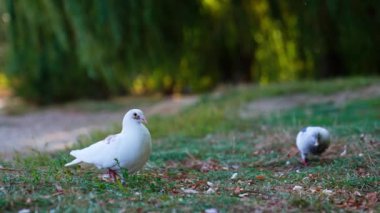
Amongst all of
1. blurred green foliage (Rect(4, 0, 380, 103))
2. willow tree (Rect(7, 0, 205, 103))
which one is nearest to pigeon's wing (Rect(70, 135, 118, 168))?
blurred green foliage (Rect(4, 0, 380, 103))

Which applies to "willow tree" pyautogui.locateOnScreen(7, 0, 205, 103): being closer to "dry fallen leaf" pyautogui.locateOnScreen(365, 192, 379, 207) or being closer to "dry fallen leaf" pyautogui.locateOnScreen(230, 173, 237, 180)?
"dry fallen leaf" pyautogui.locateOnScreen(230, 173, 237, 180)

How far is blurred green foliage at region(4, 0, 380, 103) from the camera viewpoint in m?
14.3

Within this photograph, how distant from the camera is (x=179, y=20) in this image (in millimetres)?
15688

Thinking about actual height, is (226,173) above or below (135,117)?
below

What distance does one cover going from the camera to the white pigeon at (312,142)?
7205 millimetres

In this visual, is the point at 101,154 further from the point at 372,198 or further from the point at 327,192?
the point at 372,198

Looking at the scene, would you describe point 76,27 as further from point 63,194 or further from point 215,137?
point 63,194

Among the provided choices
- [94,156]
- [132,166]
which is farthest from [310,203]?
[94,156]

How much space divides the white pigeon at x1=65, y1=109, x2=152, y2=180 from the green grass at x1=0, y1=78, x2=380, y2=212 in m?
0.16

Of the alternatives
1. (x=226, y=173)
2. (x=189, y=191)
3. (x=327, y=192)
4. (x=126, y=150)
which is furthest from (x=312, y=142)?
(x=126, y=150)

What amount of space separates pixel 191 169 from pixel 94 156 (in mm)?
1575

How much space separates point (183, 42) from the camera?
657 inches

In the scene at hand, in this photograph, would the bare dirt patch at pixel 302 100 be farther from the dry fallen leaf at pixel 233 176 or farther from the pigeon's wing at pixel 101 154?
the pigeon's wing at pixel 101 154

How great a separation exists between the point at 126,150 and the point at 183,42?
36.9 feet
